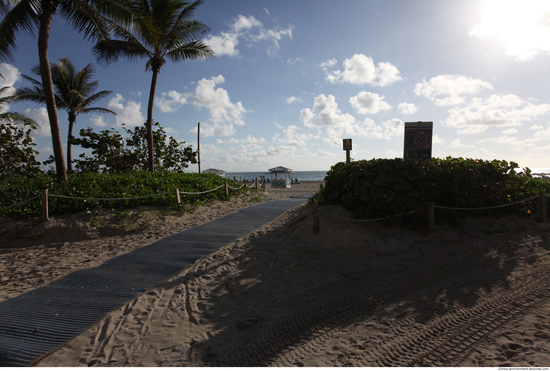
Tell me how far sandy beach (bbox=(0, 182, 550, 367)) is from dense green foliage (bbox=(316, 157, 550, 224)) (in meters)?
0.49

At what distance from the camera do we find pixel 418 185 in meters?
6.65

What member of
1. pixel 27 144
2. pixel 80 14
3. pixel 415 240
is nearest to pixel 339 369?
pixel 415 240

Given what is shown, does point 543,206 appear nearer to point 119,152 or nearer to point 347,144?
point 347,144

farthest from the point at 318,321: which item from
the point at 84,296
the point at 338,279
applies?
the point at 84,296

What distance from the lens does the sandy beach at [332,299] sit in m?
2.70

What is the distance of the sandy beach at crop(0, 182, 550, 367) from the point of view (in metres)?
2.70

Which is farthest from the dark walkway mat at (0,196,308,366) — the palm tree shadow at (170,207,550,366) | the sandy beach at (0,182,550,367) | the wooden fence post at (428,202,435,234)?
the wooden fence post at (428,202,435,234)

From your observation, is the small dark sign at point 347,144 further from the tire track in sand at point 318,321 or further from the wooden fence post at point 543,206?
the wooden fence post at point 543,206

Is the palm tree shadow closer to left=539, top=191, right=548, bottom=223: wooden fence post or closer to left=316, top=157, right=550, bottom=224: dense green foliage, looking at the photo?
left=316, top=157, right=550, bottom=224: dense green foliage

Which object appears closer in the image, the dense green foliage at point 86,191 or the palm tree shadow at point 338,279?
the palm tree shadow at point 338,279

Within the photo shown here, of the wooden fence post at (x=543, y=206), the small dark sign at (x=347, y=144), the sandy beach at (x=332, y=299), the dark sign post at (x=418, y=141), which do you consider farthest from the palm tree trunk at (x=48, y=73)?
the wooden fence post at (x=543, y=206)

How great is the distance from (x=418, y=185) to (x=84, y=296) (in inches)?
277

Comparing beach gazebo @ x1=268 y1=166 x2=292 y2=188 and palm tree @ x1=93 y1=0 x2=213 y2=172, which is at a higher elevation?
palm tree @ x1=93 y1=0 x2=213 y2=172

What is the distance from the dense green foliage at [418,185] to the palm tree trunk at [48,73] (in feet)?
30.5
